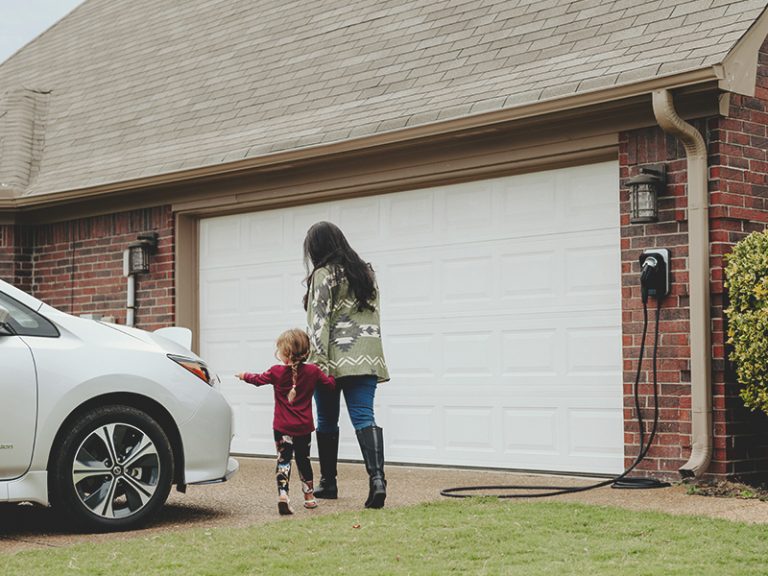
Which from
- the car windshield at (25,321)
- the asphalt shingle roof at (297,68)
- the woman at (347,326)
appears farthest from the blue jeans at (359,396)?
the asphalt shingle roof at (297,68)

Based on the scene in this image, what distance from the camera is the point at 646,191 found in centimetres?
828

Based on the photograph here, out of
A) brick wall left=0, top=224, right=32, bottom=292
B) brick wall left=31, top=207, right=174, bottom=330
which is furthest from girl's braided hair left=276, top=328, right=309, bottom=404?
brick wall left=0, top=224, right=32, bottom=292

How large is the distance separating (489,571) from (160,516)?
2.64 metres

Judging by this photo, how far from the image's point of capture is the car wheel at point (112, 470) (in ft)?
21.5

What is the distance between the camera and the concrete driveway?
21.9 ft

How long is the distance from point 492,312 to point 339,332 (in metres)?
2.35

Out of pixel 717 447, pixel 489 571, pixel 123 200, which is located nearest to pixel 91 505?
pixel 489 571

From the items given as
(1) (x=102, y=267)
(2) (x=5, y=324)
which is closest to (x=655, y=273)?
(2) (x=5, y=324)

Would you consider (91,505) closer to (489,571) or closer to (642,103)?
(489,571)

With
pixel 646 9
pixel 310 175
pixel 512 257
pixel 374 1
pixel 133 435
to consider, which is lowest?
pixel 133 435

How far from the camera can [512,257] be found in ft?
30.8

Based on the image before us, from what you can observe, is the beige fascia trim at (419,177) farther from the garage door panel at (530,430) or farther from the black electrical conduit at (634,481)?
the garage door panel at (530,430)

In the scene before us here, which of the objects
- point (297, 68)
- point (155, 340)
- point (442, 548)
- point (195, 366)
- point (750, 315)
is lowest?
point (442, 548)

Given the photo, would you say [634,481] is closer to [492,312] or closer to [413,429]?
[492,312]
